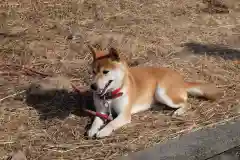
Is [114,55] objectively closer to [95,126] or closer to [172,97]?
[95,126]

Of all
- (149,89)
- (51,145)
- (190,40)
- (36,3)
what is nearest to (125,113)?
(149,89)

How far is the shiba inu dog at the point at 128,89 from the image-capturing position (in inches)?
146

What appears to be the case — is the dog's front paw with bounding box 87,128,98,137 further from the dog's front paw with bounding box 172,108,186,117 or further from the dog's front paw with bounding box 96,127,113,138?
the dog's front paw with bounding box 172,108,186,117

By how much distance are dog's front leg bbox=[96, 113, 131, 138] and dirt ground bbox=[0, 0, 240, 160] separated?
0.05 meters

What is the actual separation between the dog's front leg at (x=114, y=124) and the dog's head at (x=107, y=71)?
10.9 inches

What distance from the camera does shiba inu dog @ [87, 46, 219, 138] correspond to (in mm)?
3703

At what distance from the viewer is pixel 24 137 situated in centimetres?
366

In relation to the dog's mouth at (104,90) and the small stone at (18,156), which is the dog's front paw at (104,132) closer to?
the dog's mouth at (104,90)

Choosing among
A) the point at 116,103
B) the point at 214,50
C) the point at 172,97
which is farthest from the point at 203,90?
the point at 214,50

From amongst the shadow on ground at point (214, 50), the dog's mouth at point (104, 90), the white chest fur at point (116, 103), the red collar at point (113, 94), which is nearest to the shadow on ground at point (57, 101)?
the white chest fur at point (116, 103)

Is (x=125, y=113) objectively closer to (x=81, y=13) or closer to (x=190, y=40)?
(x=190, y=40)

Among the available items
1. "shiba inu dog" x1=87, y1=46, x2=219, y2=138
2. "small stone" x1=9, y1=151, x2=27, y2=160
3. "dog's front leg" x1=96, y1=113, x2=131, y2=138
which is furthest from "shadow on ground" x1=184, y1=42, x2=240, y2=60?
"small stone" x1=9, y1=151, x2=27, y2=160

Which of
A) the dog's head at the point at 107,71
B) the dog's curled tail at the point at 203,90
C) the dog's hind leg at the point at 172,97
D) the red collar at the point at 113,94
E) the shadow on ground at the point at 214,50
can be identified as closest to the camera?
the dog's head at the point at 107,71

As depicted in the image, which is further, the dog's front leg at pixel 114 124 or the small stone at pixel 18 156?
the dog's front leg at pixel 114 124
